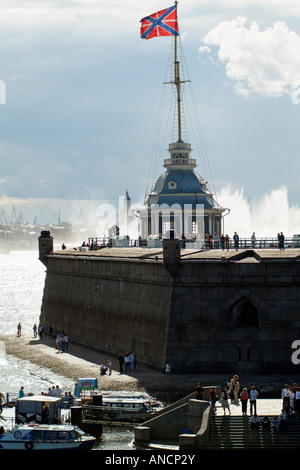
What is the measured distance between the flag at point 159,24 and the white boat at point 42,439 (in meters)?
34.9

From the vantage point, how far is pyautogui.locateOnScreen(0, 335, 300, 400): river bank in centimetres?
4412

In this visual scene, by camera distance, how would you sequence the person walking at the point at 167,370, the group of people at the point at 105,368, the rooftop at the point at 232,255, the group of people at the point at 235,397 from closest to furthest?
1. the group of people at the point at 235,397
2. the person walking at the point at 167,370
3. the rooftop at the point at 232,255
4. the group of people at the point at 105,368

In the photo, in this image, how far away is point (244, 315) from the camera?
47375 mm

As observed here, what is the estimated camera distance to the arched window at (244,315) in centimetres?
4709

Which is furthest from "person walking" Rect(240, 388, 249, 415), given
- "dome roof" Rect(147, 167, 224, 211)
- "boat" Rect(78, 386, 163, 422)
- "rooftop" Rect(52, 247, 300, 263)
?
"dome roof" Rect(147, 167, 224, 211)

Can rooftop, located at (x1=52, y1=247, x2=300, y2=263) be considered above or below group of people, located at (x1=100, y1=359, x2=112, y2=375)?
above

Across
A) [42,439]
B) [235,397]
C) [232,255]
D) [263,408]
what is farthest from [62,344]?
[42,439]

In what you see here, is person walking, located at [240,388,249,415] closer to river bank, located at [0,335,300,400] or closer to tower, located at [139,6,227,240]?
river bank, located at [0,335,300,400]

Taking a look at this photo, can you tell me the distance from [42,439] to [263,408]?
928 cm

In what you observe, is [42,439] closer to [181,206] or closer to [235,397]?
[235,397]

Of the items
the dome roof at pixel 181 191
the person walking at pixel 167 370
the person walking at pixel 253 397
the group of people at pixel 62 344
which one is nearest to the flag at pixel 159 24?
the dome roof at pixel 181 191

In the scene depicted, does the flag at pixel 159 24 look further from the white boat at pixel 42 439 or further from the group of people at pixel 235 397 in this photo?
the white boat at pixel 42 439

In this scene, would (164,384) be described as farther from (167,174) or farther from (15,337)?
(15,337)

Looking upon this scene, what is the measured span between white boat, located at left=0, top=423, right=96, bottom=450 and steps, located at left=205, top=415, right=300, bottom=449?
16.2 ft
